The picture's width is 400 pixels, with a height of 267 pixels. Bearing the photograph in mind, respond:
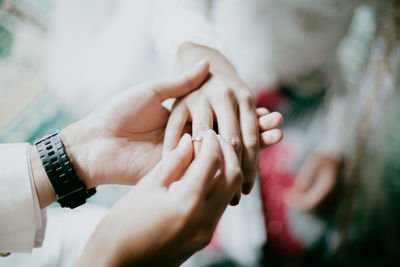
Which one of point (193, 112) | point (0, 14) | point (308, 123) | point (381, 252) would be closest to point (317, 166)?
point (308, 123)

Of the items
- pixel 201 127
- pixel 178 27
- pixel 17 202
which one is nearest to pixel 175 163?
pixel 201 127

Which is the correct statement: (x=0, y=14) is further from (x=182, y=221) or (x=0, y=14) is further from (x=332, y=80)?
(x=332, y=80)

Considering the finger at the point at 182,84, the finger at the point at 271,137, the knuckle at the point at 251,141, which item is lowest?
the finger at the point at 271,137

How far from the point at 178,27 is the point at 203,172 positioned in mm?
668

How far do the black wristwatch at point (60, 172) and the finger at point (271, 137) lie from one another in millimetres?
428

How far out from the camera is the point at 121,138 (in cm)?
59

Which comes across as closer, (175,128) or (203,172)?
(203,172)

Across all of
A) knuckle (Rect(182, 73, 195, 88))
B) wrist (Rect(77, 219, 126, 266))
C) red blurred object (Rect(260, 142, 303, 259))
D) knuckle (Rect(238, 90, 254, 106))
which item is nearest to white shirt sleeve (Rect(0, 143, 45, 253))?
wrist (Rect(77, 219, 126, 266))

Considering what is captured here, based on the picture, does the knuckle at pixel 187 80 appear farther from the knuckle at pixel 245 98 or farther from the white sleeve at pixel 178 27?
the white sleeve at pixel 178 27

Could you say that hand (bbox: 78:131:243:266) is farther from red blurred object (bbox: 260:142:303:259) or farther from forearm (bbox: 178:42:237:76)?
red blurred object (bbox: 260:142:303:259)

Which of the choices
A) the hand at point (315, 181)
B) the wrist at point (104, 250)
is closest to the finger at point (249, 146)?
the wrist at point (104, 250)

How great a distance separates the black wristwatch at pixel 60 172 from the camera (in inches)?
20.5

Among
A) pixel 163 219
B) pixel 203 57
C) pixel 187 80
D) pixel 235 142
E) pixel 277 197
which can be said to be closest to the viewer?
pixel 163 219

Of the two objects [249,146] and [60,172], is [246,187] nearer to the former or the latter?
[249,146]
